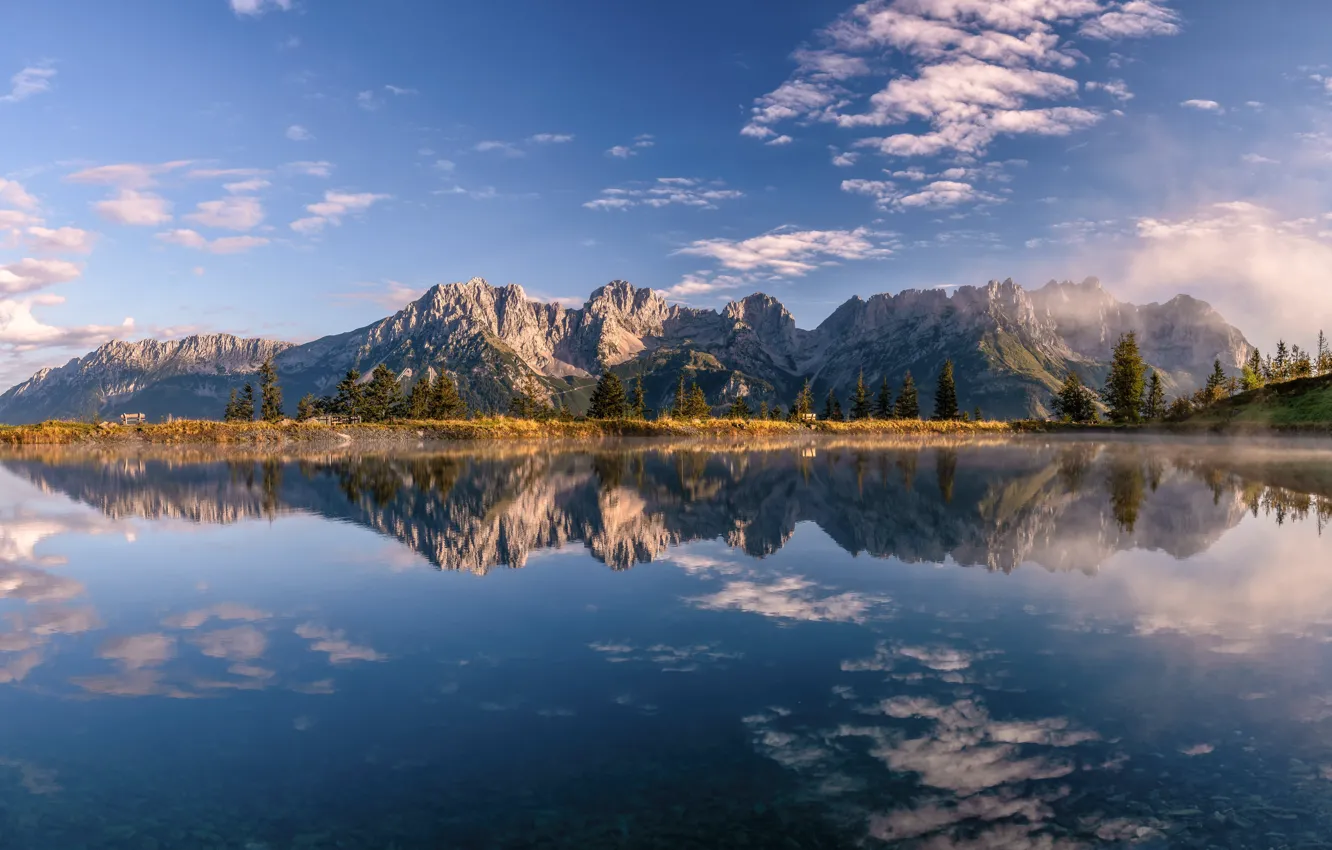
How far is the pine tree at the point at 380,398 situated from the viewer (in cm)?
12912

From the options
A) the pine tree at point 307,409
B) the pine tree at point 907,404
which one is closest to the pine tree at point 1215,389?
the pine tree at point 907,404

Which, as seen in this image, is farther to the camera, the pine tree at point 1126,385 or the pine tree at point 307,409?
the pine tree at point 1126,385

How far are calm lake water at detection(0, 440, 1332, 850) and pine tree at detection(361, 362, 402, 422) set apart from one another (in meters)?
106

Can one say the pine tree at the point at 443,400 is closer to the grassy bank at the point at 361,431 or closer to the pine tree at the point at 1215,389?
the grassy bank at the point at 361,431

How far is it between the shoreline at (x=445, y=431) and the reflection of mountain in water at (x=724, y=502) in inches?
1560

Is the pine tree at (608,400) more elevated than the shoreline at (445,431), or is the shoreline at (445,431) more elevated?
the pine tree at (608,400)

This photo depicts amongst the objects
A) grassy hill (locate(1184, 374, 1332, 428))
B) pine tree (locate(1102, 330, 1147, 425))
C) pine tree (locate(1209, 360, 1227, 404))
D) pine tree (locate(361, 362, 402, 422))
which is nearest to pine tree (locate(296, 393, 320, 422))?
pine tree (locate(361, 362, 402, 422))

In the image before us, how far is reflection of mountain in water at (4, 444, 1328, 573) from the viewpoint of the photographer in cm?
2419

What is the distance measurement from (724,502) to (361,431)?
85.4 metres

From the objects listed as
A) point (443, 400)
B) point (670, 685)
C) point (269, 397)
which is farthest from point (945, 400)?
point (670, 685)

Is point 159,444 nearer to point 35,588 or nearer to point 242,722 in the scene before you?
point 35,588

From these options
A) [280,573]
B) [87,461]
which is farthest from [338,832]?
[87,461]

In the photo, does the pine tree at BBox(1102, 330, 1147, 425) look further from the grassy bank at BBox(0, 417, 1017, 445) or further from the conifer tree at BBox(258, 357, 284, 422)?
the conifer tree at BBox(258, 357, 284, 422)

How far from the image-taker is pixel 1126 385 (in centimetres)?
15275
